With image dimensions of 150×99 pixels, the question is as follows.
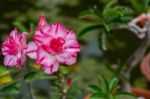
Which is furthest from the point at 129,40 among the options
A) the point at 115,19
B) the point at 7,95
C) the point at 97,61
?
the point at 7,95

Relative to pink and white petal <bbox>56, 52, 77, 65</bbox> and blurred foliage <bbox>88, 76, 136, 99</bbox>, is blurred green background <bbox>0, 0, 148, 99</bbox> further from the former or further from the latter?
pink and white petal <bbox>56, 52, 77, 65</bbox>

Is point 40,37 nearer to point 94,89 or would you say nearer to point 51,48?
point 51,48

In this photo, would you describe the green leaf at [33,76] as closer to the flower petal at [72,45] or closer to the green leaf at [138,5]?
the flower petal at [72,45]

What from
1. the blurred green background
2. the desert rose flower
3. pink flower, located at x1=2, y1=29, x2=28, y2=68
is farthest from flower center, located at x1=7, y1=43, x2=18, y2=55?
the blurred green background

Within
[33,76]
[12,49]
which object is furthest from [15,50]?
[33,76]

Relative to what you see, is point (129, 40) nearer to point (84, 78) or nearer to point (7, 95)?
point (84, 78)

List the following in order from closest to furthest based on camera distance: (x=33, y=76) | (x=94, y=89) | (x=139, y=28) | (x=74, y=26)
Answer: (x=33, y=76)
(x=94, y=89)
(x=139, y=28)
(x=74, y=26)
